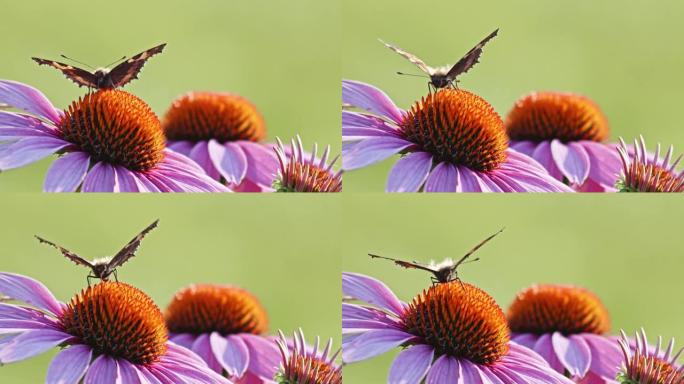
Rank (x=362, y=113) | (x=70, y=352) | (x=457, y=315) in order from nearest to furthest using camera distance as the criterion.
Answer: (x=70, y=352)
(x=457, y=315)
(x=362, y=113)

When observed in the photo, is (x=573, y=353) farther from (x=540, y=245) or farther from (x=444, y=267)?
(x=444, y=267)

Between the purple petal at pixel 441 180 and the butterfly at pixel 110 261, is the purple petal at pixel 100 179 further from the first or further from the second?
the purple petal at pixel 441 180

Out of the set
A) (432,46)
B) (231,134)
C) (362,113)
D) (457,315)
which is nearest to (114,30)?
(231,134)

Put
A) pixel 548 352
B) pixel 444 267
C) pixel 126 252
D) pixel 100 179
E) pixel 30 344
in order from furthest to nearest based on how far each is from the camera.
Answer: pixel 548 352, pixel 444 267, pixel 126 252, pixel 100 179, pixel 30 344

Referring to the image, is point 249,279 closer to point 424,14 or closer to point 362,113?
point 362,113

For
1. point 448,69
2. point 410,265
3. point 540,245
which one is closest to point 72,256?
point 410,265

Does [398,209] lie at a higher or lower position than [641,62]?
lower
